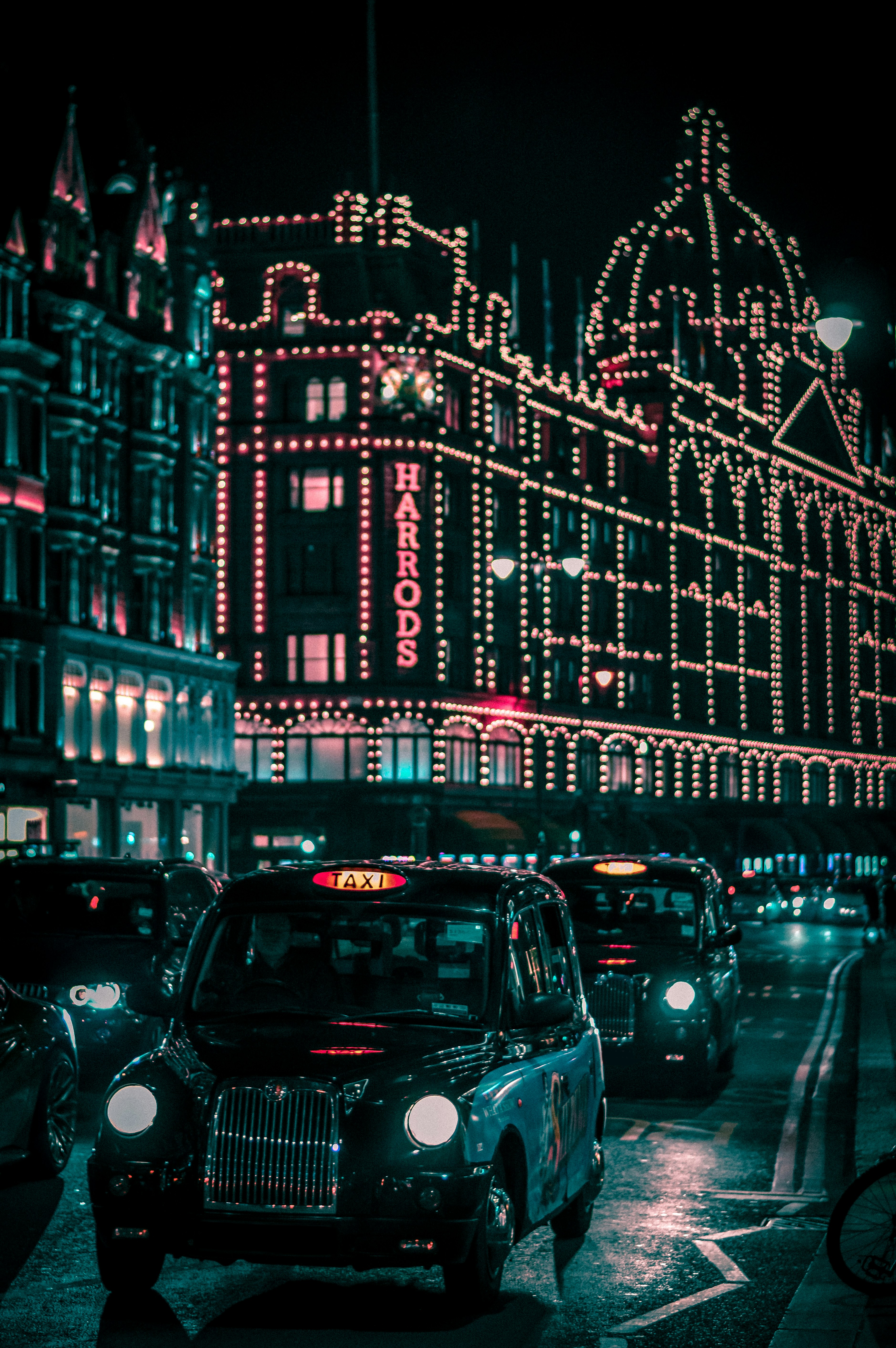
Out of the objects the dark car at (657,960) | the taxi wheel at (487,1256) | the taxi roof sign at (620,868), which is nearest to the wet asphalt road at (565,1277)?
the taxi wheel at (487,1256)

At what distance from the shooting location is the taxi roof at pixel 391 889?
877 centimetres

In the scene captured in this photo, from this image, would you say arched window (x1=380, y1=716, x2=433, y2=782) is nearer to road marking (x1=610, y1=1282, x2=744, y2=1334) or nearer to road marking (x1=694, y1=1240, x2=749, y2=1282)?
road marking (x1=694, y1=1240, x2=749, y2=1282)

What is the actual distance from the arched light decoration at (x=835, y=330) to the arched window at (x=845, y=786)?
100643 mm

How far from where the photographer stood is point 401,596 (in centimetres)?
6994

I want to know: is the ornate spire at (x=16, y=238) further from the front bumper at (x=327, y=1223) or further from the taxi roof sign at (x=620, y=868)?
the front bumper at (x=327, y=1223)

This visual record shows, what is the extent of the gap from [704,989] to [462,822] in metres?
55.0

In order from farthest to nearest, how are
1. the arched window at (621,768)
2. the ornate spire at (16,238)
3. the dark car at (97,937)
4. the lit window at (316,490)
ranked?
the arched window at (621,768), the lit window at (316,490), the ornate spire at (16,238), the dark car at (97,937)

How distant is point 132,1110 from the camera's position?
7715mm

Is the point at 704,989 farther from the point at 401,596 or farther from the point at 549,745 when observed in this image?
the point at 549,745

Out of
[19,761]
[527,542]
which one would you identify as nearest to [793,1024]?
[19,761]

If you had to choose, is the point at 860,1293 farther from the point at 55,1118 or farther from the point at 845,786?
the point at 845,786

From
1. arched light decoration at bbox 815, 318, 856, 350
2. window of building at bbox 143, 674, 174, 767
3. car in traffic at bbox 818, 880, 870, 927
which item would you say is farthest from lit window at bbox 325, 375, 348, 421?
arched light decoration at bbox 815, 318, 856, 350

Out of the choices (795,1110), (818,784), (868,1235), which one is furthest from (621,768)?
(868,1235)

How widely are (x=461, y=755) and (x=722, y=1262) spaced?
63.4 meters
